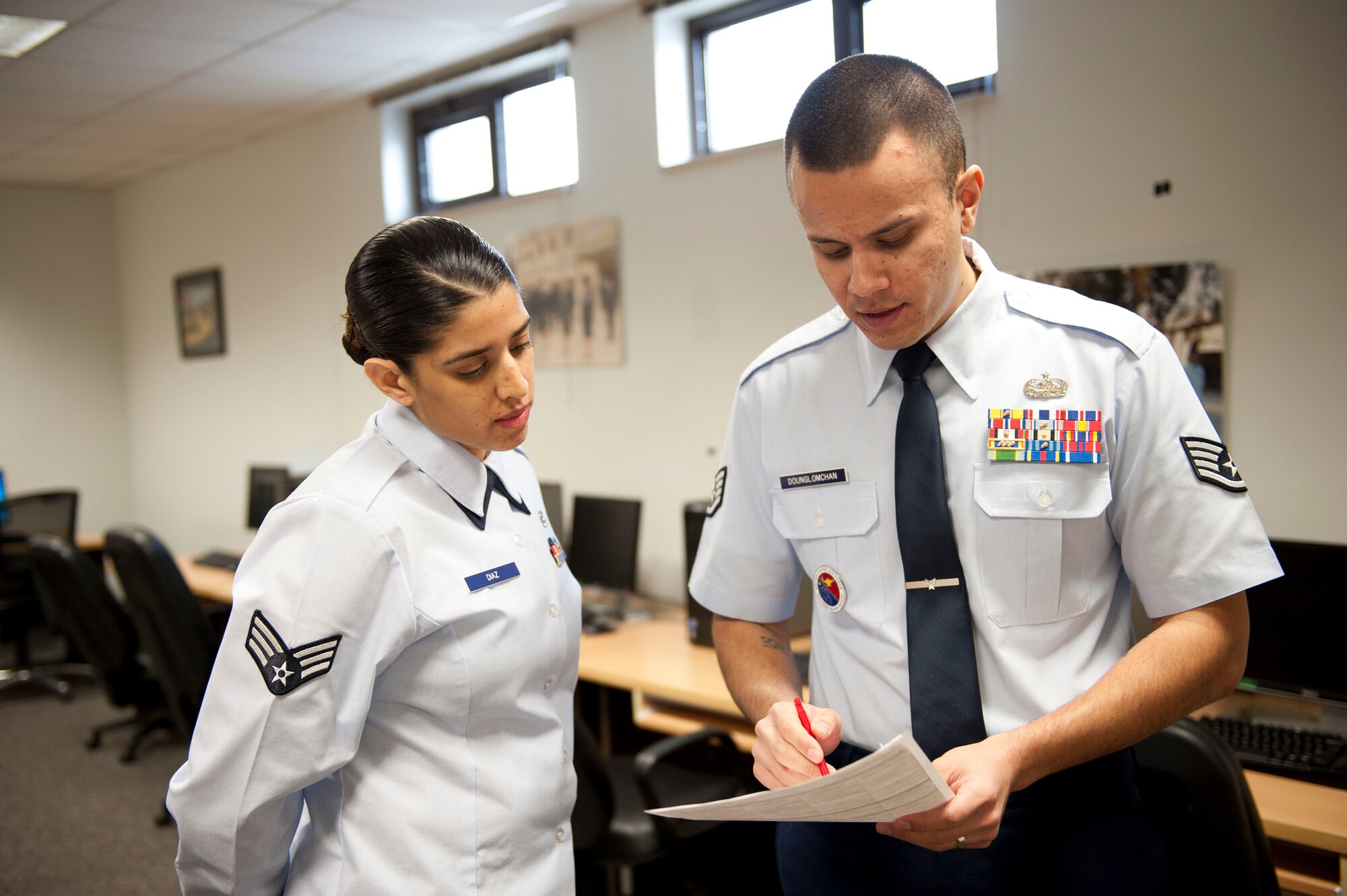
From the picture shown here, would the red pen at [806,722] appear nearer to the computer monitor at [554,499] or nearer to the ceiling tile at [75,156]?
the computer monitor at [554,499]

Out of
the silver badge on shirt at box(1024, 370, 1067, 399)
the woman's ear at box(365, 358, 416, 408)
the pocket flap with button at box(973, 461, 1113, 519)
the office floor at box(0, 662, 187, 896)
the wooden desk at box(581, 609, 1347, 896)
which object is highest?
the woman's ear at box(365, 358, 416, 408)

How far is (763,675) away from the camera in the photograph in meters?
1.28

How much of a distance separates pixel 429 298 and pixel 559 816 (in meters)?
0.68

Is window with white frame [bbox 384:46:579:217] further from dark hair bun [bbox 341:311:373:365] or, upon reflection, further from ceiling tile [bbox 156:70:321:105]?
dark hair bun [bbox 341:311:373:365]

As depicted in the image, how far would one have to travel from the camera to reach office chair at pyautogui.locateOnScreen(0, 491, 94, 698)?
522 centimetres

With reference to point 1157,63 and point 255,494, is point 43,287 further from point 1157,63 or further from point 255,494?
point 1157,63

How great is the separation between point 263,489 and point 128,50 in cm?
218

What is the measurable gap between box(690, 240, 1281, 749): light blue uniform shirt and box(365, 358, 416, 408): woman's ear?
458mm

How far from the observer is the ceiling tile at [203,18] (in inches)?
125

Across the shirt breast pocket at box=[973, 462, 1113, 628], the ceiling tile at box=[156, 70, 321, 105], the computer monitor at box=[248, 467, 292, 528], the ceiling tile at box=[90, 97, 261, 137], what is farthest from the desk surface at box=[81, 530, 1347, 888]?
the ceiling tile at box=[90, 97, 261, 137]

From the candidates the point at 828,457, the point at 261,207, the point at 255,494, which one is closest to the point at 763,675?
the point at 828,457

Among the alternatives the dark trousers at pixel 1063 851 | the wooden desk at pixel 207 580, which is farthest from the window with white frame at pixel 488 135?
the dark trousers at pixel 1063 851

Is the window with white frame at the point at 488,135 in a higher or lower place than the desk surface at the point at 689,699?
higher

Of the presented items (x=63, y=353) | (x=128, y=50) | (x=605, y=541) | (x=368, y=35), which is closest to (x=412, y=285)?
(x=605, y=541)
